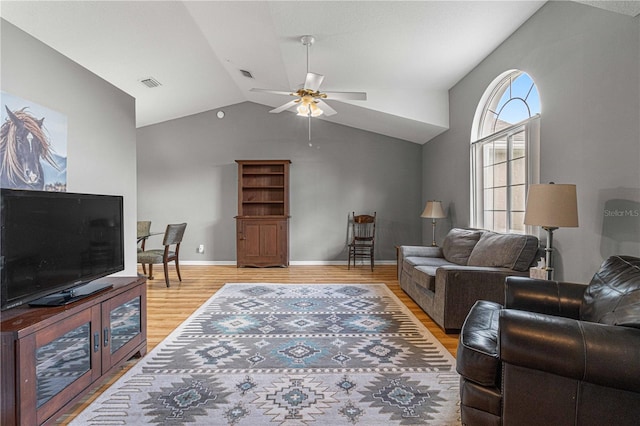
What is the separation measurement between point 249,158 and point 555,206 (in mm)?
5317

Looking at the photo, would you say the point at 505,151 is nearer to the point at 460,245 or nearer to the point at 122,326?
the point at 460,245

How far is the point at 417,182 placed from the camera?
6.42 metres

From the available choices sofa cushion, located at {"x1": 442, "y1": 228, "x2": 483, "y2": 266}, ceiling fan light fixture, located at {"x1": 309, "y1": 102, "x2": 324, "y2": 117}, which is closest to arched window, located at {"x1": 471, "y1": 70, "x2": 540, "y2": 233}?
sofa cushion, located at {"x1": 442, "y1": 228, "x2": 483, "y2": 266}

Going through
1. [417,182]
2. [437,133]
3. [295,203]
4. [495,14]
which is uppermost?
[495,14]

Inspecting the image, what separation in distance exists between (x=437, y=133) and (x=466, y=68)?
1404mm

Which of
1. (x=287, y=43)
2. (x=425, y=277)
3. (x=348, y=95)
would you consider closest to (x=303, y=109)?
(x=348, y=95)

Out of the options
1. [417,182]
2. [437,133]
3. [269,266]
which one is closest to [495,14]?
[437,133]

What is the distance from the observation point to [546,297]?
74.5 inches

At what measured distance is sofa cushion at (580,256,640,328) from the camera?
1.34 metres

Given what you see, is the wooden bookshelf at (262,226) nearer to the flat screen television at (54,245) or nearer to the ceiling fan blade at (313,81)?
the ceiling fan blade at (313,81)

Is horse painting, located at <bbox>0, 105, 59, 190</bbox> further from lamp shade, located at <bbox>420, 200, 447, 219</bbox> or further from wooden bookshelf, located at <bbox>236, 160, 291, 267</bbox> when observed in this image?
lamp shade, located at <bbox>420, 200, 447, 219</bbox>

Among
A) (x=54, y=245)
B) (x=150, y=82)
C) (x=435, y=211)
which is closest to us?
(x=54, y=245)

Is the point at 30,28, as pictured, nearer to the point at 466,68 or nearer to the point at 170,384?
the point at 170,384

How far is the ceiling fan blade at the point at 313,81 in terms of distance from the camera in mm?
3146
